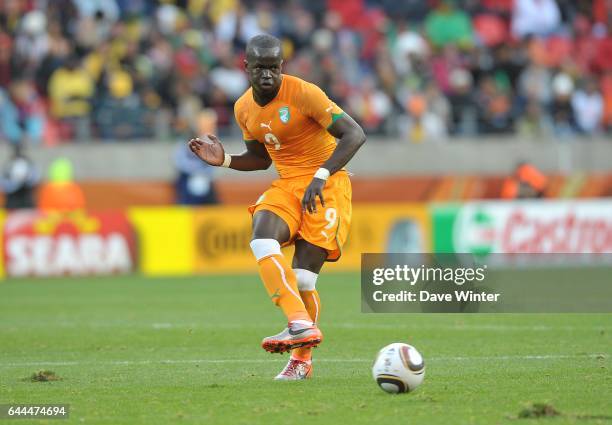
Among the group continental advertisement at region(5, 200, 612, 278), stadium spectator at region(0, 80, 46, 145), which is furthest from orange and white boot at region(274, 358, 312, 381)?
stadium spectator at region(0, 80, 46, 145)

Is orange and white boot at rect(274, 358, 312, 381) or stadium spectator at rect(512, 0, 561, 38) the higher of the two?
stadium spectator at rect(512, 0, 561, 38)

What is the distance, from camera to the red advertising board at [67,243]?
20.3 meters

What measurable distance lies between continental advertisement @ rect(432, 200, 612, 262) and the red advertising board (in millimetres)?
5397

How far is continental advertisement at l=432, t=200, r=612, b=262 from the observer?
71.7ft

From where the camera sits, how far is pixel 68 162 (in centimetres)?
2269

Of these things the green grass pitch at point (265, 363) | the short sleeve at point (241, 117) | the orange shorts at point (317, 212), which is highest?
the short sleeve at point (241, 117)

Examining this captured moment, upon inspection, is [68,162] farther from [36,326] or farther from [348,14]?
[36,326]

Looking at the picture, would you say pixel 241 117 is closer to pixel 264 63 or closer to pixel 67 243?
pixel 264 63

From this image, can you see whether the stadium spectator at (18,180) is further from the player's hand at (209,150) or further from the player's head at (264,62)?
the player's head at (264,62)

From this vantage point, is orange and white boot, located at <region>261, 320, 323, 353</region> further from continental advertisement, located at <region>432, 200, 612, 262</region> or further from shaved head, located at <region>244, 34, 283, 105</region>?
continental advertisement, located at <region>432, 200, 612, 262</region>

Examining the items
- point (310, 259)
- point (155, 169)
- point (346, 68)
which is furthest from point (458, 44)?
point (310, 259)

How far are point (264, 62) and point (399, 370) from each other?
2270 millimetres

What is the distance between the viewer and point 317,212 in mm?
8711

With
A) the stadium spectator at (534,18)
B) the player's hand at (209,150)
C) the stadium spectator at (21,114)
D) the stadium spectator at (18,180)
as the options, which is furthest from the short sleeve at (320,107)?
the stadium spectator at (534,18)
